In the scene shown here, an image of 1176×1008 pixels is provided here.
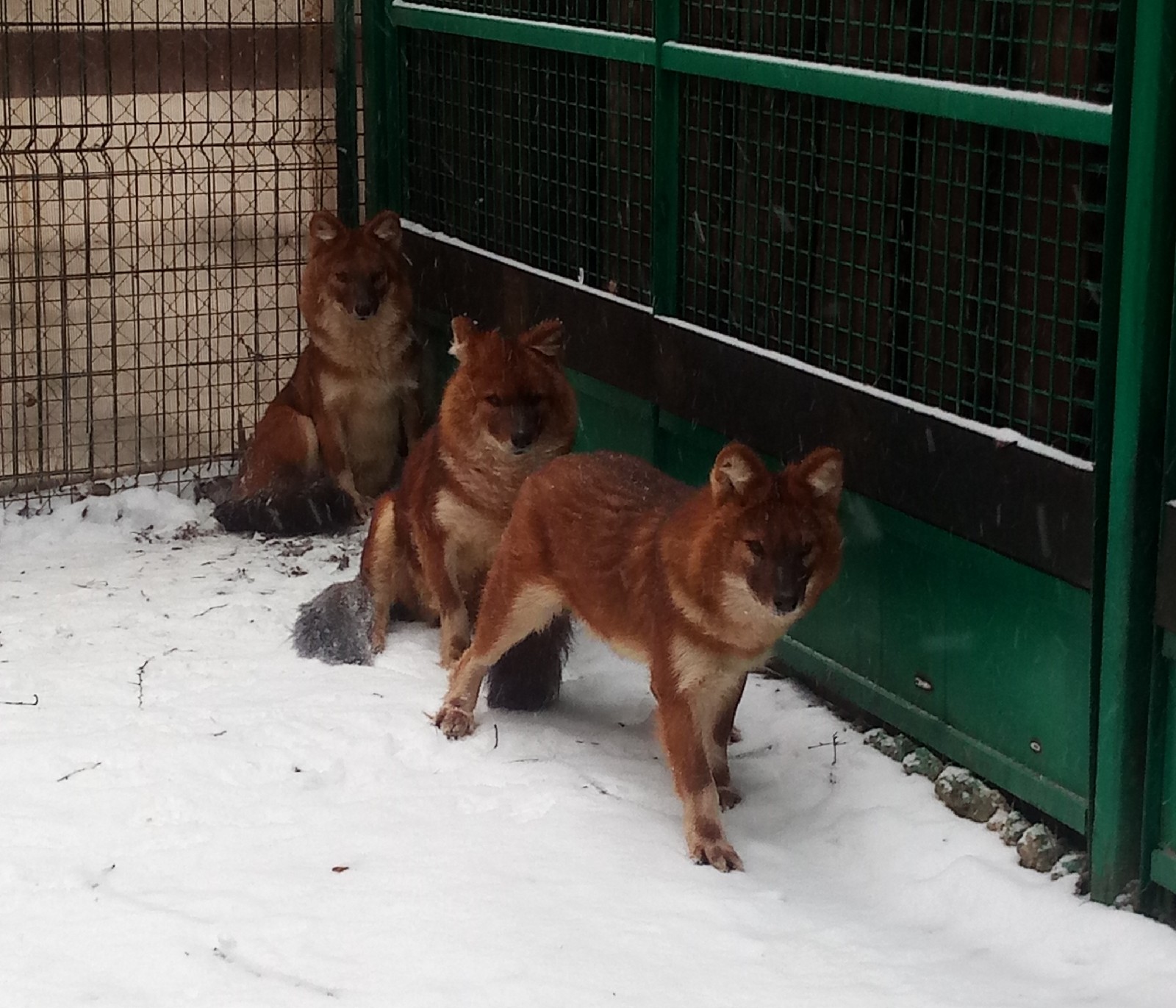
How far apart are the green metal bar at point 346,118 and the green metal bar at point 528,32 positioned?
294mm

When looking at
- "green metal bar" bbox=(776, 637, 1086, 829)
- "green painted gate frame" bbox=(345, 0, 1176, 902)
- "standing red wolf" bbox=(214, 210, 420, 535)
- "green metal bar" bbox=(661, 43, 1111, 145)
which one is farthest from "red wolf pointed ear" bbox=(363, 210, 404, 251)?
"green painted gate frame" bbox=(345, 0, 1176, 902)

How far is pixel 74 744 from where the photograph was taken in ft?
18.6

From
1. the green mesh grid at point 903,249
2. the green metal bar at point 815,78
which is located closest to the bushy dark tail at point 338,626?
the green mesh grid at point 903,249

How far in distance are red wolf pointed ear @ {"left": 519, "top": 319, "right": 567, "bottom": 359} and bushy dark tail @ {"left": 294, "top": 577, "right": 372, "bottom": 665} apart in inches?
45.9

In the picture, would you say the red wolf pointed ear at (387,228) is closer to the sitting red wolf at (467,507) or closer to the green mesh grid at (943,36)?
the sitting red wolf at (467,507)

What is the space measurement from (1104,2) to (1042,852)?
223 cm

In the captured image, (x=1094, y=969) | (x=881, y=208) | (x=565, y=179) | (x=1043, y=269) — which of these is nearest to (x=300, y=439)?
(x=565, y=179)

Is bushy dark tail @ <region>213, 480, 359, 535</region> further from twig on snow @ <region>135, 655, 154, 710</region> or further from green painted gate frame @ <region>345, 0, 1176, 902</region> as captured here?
green painted gate frame @ <region>345, 0, 1176, 902</region>

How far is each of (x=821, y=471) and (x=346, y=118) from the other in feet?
16.4

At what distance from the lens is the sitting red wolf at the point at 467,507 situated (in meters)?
6.27

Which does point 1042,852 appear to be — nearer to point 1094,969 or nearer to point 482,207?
point 1094,969

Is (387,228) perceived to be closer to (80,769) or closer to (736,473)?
(80,769)

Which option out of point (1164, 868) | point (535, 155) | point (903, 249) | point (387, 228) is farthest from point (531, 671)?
point (387, 228)

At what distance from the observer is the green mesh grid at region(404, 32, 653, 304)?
7.05 meters
